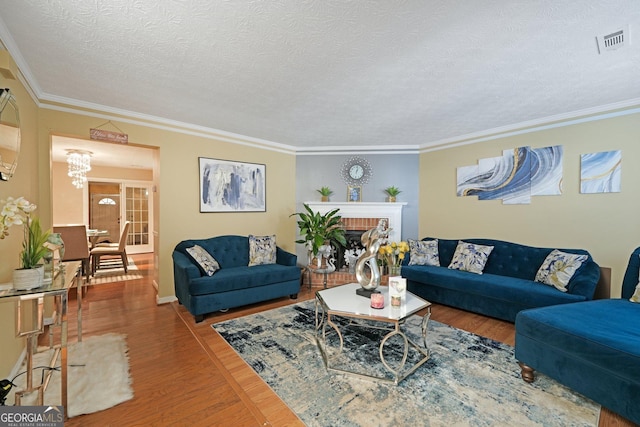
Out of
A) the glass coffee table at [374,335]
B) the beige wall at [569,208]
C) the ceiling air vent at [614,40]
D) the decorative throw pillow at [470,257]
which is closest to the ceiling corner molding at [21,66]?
the glass coffee table at [374,335]

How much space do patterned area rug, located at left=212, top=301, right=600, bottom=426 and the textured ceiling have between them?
2.50 meters

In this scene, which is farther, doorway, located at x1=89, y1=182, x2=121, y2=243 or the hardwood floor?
doorway, located at x1=89, y1=182, x2=121, y2=243

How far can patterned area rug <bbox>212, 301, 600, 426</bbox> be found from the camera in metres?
1.67

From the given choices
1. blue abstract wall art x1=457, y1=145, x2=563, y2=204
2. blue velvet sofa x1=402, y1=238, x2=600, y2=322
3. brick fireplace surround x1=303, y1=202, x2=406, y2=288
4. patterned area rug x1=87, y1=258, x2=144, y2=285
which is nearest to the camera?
blue velvet sofa x1=402, y1=238, x2=600, y2=322

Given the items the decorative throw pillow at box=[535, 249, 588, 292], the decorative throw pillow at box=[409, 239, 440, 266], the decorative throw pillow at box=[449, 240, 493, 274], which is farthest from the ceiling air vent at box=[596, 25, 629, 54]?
the decorative throw pillow at box=[409, 239, 440, 266]

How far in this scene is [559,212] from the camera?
340cm

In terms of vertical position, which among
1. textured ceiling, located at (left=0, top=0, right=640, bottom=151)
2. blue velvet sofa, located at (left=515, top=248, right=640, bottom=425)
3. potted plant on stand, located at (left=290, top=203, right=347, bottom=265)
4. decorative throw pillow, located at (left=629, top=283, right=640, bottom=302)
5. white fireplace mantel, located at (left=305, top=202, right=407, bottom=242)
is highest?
textured ceiling, located at (left=0, top=0, right=640, bottom=151)

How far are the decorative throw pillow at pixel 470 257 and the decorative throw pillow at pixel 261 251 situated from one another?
8.72 feet

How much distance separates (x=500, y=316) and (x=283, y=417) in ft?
9.01

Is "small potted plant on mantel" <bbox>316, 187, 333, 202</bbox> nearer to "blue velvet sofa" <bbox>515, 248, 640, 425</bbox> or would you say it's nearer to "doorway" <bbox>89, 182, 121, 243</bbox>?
"blue velvet sofa" <bbox>515, 248, 640, 425</bbox>

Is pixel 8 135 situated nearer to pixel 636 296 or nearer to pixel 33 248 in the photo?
pixel 33 248

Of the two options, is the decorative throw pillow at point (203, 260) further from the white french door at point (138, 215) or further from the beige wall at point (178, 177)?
the white french door at point (138, 215)

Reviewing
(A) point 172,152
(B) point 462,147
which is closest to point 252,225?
(A) point 172,152

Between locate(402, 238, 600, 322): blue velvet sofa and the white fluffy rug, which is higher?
locate(402, 238, 600, 322): blue velvet sofa
